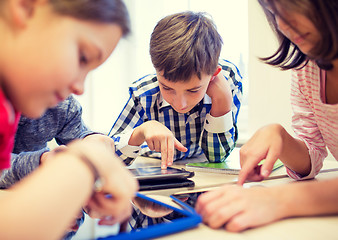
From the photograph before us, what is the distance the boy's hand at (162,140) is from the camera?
0.84 meters

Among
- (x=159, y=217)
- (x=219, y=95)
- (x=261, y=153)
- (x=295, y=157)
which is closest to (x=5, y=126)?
(x=159, y=217)

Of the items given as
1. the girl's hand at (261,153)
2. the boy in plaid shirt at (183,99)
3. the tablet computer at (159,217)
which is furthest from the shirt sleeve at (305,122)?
the tablet computer at (159,217)

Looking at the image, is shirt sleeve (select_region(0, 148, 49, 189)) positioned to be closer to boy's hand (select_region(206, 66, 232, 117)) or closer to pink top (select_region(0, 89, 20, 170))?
pink top (select_region(0, 89, 20, 170))

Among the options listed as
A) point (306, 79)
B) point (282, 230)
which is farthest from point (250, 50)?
point (282, 230)

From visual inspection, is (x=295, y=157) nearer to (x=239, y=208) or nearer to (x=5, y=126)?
(x=239, y=208)

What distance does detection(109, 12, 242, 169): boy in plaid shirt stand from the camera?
891 millimetres

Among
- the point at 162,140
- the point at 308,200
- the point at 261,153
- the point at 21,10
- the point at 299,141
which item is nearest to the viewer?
the point at 21,10

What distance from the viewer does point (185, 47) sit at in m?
0.90

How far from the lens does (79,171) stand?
0.32 m

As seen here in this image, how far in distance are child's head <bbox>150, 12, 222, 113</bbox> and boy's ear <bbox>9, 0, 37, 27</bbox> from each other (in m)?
0.54

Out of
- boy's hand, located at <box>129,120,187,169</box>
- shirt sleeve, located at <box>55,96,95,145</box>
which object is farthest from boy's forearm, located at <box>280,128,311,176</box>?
shirt sleeve, located at <box>55,96,95,145</box>

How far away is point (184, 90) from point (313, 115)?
1.13ft

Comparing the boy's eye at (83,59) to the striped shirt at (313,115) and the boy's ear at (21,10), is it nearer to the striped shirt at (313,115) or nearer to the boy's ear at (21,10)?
the boy's ear at (21,10)

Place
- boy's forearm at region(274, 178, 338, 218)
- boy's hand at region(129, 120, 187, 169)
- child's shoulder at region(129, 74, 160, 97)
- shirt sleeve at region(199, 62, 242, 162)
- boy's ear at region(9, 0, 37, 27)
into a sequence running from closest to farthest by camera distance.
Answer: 1. boy's ear at region(9, 0, 37, 27)
2. boy's forearm at region(274, 178, 338, 218)
3. boy's hand at region(129, 120, 187, 169)
4. shirt sleeve at region(199, 62, 242, 162)
5. child's shoulder at region(129, 74, 160, 97)
